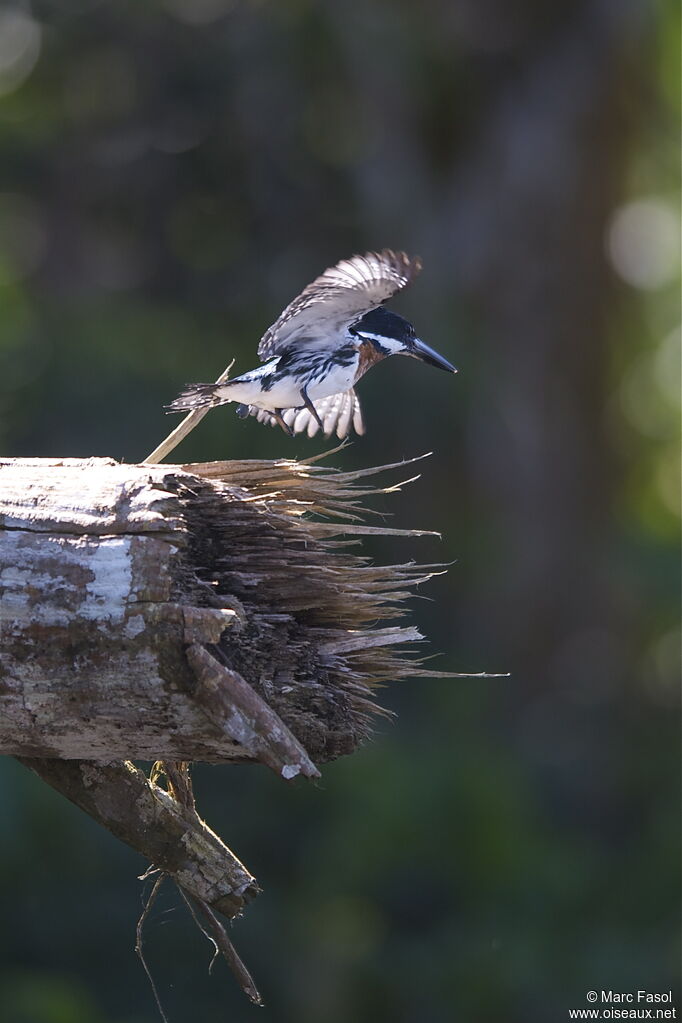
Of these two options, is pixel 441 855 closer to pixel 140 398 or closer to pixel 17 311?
pixel 140 398

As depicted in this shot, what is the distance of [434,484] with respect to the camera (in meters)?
9.82

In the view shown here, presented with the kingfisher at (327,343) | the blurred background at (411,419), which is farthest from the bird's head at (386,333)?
the blurred background at (411,419)

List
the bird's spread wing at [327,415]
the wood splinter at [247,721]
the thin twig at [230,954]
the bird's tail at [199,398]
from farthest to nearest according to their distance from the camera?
1. the bird's spread wing at [327,415]
2. the bird's tail at [199,398]
3. the thin twig at [230,954]
4. the wood splinter at [247,721]

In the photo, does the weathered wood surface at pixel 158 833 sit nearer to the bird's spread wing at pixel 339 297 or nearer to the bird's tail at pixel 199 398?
the bird's tail at pixel 199 398

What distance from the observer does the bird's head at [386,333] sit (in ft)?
12.0

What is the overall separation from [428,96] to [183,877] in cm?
846

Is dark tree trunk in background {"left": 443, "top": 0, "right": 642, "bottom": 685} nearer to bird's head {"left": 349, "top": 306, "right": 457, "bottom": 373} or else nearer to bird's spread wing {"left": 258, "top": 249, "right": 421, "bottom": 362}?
bird's head {"left": 349, "top": 306, "right": 457, "bottom": 373}

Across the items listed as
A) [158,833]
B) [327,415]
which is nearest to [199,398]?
[327,415]

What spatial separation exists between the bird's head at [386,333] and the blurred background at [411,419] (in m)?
3.21

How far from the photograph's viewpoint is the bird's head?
3672 mm

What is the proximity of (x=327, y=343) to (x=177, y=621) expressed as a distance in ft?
5.25

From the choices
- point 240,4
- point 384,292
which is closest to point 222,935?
point 384,292

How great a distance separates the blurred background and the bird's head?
3.21 m

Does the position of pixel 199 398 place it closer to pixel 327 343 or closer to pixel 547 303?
pixel 327 343
